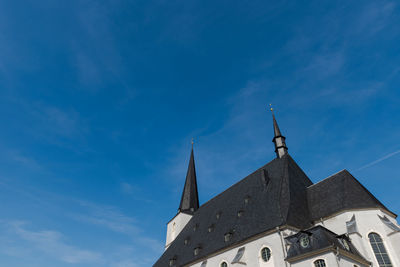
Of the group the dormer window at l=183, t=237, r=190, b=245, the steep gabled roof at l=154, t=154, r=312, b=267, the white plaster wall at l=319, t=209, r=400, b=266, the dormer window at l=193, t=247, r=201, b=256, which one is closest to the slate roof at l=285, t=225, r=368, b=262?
the white plaster wall at l=319, t=209, r=400, b=266

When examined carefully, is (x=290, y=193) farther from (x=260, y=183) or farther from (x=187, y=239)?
(x=187, y=239)

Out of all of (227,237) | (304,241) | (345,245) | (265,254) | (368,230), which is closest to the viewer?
(345,245)

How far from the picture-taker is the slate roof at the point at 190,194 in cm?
3902

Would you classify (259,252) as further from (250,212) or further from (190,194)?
(190,194)

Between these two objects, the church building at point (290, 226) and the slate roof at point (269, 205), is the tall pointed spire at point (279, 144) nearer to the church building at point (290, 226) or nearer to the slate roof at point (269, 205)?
the church building at point (290, 226)

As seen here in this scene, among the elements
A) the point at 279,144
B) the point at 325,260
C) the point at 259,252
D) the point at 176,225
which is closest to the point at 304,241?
the point at 325,260

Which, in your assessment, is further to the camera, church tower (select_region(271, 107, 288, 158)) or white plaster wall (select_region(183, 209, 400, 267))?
church tower (select_region(271, 107, 288, 158))

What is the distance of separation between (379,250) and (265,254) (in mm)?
6925

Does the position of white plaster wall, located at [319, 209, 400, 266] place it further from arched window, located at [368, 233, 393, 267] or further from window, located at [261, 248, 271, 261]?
window, located at [261, 248, 271, 261]

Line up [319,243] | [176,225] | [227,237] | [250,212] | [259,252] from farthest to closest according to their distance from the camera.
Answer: [176,225] < [250,212] < [227,237] < [259,252] < [319,243]

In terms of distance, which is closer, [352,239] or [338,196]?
[352,239]

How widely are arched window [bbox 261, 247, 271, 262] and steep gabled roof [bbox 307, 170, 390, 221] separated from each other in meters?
4.49

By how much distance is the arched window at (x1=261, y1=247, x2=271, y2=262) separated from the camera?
18536 millimetres

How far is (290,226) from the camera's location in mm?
18906
